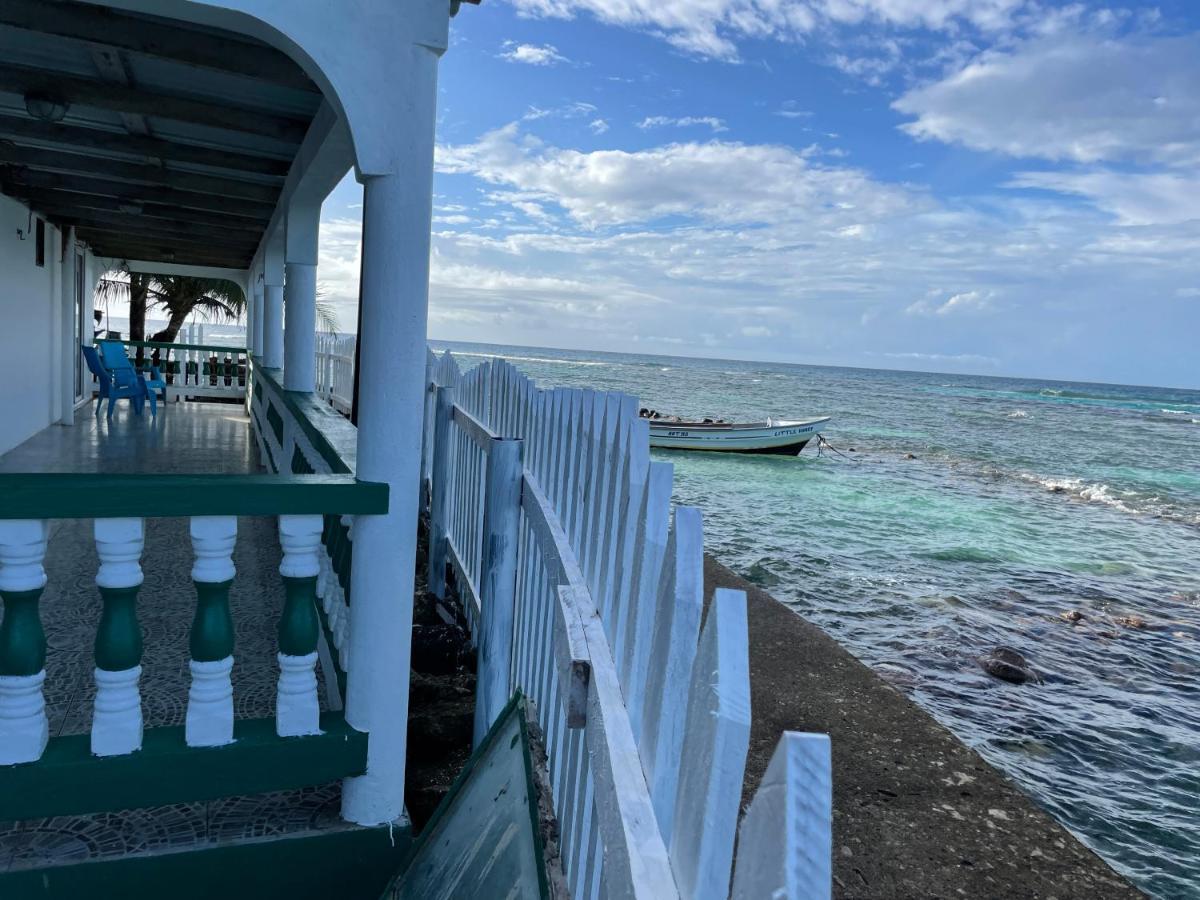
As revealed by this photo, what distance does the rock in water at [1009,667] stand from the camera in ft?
22.1

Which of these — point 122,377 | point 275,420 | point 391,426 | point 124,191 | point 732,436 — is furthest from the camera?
point 732,436

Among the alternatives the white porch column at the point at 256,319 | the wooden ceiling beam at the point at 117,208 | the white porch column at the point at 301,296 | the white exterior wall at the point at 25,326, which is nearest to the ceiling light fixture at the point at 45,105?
the white porch column at the point at 301,296

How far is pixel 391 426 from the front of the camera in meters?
2.46

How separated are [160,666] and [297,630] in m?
1.38

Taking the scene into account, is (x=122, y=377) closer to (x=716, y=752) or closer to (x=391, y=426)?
(x=391, y=426)

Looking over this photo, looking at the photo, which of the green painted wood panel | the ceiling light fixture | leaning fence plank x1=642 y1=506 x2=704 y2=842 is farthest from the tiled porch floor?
the ceiling light fixture

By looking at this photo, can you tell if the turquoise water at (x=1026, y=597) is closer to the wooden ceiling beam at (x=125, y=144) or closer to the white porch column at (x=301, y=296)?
the white porch column at (x=301, y=296)

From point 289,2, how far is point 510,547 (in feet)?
6.06

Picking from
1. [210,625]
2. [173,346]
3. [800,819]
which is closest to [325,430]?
[210,625]

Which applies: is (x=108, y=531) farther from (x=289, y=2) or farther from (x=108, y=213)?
(x=108, y=213)

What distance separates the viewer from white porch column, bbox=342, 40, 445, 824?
2359mm

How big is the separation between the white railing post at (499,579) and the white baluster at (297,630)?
686 mm

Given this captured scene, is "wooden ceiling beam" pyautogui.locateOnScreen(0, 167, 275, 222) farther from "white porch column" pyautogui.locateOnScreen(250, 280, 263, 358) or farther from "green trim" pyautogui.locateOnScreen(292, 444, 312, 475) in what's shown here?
"white porch column" pyautogui.locateOnScreen(250, 280, 263, 358)

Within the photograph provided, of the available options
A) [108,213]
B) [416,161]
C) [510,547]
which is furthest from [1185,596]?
[108,213]
